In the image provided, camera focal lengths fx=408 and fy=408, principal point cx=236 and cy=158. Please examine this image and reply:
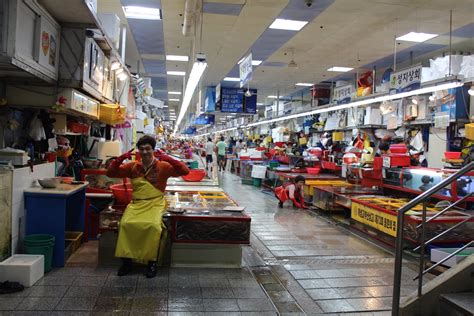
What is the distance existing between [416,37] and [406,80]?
6.59 ft

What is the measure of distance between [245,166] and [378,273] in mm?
12062

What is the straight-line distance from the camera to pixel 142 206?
16.8 feet

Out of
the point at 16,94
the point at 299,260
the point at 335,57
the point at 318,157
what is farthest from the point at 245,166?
the point at 16,94

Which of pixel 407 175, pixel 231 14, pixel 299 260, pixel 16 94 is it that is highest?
pixel 231 14

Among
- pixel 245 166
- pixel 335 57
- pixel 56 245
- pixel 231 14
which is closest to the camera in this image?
pixel 56 245

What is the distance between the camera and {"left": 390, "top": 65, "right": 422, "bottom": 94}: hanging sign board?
8.26 m

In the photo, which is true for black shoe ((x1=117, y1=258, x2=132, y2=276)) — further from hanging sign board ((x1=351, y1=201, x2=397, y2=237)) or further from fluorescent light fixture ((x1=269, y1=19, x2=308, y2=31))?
fluorescent light fixture ((x1=269, y1=19, x2=308, y2=31))

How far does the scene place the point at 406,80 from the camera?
8.66 meters

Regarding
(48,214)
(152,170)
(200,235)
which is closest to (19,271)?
(48,214)

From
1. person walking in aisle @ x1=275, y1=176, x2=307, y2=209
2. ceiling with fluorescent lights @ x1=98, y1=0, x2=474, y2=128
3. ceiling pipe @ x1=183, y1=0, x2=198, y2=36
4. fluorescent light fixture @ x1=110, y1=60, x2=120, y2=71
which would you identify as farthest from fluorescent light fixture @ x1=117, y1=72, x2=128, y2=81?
person walking in aisle @ x1=275, y1=176, x2=307, y2=209

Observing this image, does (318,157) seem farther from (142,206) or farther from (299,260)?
(142,206)

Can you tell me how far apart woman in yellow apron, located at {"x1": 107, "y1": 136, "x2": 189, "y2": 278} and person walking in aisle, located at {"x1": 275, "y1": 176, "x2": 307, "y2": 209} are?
594cm

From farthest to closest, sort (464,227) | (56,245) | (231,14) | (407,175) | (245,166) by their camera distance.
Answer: (245,166) → (231,14) → (407,175) → (464,227) → (56,245)

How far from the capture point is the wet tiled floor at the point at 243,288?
160 inches
